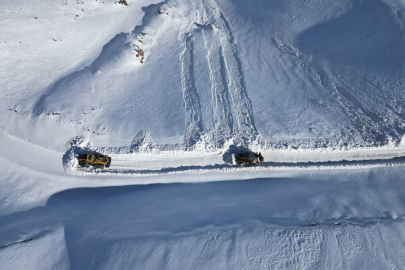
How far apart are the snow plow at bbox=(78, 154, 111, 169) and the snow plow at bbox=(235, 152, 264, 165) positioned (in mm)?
7282

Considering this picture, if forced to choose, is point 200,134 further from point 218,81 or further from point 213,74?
point 213,74

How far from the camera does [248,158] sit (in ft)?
32.7

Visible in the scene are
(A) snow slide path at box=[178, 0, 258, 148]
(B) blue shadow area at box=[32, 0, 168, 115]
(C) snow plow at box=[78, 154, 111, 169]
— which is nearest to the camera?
(C) snow plow at box=[78, 154, 111, 169]

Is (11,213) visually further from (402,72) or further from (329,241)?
(402,72)

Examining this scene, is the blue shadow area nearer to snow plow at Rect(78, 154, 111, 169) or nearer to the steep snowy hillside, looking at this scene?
the steep snowy hillside

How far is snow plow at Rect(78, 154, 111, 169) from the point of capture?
990 centimetres

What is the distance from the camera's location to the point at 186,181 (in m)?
10.7

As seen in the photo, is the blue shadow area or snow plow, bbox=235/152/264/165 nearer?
snow plow, bbox=235/152/264/165

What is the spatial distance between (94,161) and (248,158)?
27.5 feet

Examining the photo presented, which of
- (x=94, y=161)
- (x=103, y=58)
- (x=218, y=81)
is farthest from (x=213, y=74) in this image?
(x=94, y=161)

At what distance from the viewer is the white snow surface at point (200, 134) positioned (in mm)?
9148

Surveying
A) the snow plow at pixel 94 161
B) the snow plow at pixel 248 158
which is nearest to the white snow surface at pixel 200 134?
the snow plow at pixel 94 161

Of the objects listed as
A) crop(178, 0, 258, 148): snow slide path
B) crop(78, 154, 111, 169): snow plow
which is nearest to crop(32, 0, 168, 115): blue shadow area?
crop(178, 0, 258, 148): snow slide path

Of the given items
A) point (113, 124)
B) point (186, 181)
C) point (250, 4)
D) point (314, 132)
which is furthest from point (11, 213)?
point (250, 4)
